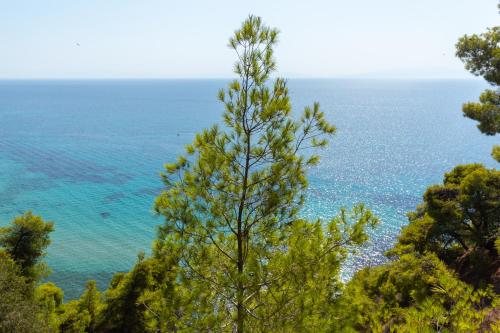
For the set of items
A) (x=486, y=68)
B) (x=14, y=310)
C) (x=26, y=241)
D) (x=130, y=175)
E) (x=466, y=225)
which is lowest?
(x=130, y=175)

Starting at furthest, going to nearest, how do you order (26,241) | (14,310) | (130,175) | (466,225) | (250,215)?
(130,175)
(466,225)
(26,241)
(14,310)
(250,215)

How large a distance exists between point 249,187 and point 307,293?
268 cm

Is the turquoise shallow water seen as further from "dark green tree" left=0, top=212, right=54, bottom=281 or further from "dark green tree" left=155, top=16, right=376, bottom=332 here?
"dark green tree" left=0, top=212, right=54, bottom=281

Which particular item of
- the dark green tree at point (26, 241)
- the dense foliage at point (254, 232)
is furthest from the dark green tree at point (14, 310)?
the dense foliage at point (254, 232)

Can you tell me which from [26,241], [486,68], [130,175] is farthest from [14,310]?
[130,175]

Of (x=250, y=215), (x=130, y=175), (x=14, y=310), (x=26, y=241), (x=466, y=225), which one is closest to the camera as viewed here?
(x=250, y=215)

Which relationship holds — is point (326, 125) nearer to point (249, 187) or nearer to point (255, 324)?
point (249, 187)

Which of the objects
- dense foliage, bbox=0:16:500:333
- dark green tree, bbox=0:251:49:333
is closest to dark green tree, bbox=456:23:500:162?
dense foliage, bbox=0:16:500:333

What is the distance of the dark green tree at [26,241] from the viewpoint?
19.0 meters

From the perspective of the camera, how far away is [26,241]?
63.1 feet

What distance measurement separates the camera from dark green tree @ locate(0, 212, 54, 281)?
1905 cm

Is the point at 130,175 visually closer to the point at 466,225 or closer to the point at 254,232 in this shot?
the point at 466,225

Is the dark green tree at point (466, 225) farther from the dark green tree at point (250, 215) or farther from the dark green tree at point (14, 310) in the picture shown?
the dark green tree at point (14, 310)

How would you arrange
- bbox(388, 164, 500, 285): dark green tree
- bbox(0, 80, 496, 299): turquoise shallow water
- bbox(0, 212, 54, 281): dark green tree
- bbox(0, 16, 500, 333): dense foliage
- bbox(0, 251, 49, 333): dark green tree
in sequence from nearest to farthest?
1. bbox(0, 16, 500, 333): dense foliage
2. bbox(0, 251, 49, 333): dark green tree
3. bbox(388, 164, 500, 285): dark green tree
4. bbox(0, 212, 54, 281): dark green tree
5. bbox(0, 80, 496, 299): turquoise shallow water
